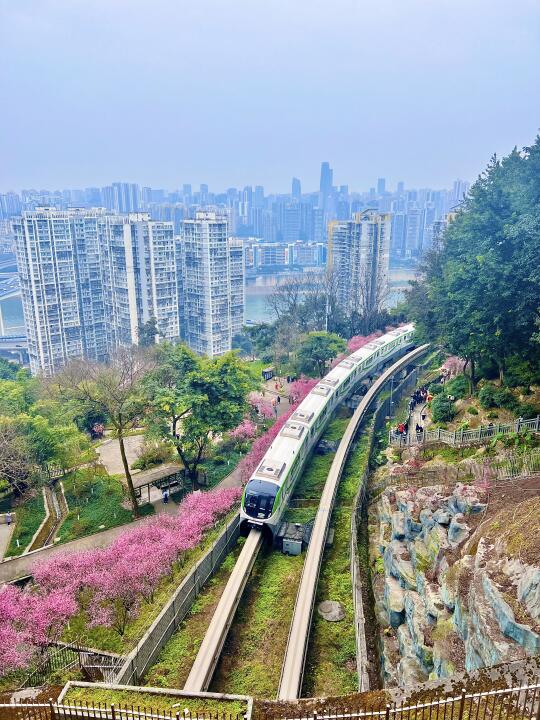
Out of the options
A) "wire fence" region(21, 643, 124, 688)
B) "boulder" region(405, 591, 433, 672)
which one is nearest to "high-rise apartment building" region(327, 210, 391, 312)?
"boulder" region(405, 591, 433, 672)

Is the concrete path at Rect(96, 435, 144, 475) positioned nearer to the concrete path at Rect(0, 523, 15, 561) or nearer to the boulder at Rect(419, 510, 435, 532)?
the concrete path at Rect(0, 523, 15, 561)

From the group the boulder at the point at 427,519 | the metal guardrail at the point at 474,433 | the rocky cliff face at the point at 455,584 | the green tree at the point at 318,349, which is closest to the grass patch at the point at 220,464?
the metal guardrail at the point at 474,433

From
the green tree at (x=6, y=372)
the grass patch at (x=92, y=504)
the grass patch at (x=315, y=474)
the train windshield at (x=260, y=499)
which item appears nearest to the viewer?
the train windshield at (x=260, y=499)

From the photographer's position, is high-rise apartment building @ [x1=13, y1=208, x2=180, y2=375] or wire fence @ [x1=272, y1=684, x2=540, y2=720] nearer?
wire fence @ [x1=272, y1=684, x2=540, y2=720]

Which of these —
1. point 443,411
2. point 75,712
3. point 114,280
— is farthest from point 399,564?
point 114,280

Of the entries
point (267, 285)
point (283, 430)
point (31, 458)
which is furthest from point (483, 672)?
point (267, 285)

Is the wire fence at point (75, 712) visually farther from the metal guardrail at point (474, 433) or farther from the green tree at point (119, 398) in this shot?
the metal guardrail at point (474, 433)
